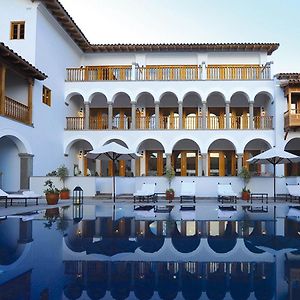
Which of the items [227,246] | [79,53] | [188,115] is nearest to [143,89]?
[188,115]

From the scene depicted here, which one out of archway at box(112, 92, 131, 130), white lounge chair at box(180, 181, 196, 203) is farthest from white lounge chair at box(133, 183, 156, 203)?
archway at box(112, 92, 131, 130)

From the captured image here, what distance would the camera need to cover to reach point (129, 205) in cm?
1688

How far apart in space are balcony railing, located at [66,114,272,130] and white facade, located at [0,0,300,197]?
0.06 meters

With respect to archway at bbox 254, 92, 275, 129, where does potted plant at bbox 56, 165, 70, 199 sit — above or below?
below

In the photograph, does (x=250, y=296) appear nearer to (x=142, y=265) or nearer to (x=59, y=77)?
(x=142, y=265)

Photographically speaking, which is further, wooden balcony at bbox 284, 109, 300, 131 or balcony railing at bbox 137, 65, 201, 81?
balcony railing at bbox 137, 65, 201, 81

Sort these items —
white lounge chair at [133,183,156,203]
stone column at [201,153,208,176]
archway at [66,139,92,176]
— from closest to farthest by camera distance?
white lounge chair at [133,183,156,203], stone column at [201,153,208,176], archway at [66,139,92,176]

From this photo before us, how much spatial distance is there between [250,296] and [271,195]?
17656mm

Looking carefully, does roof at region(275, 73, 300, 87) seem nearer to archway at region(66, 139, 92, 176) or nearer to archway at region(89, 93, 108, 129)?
archway at region(89, 93, 108, 129)

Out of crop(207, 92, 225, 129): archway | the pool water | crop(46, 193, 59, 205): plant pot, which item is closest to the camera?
the pool water

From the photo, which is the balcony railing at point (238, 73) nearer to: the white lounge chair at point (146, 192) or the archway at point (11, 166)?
the white lounge chair at point (146, 192)

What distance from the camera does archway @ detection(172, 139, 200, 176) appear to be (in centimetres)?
2495

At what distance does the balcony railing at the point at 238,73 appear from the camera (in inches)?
921

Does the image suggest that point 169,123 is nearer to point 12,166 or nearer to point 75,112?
point 75,112
